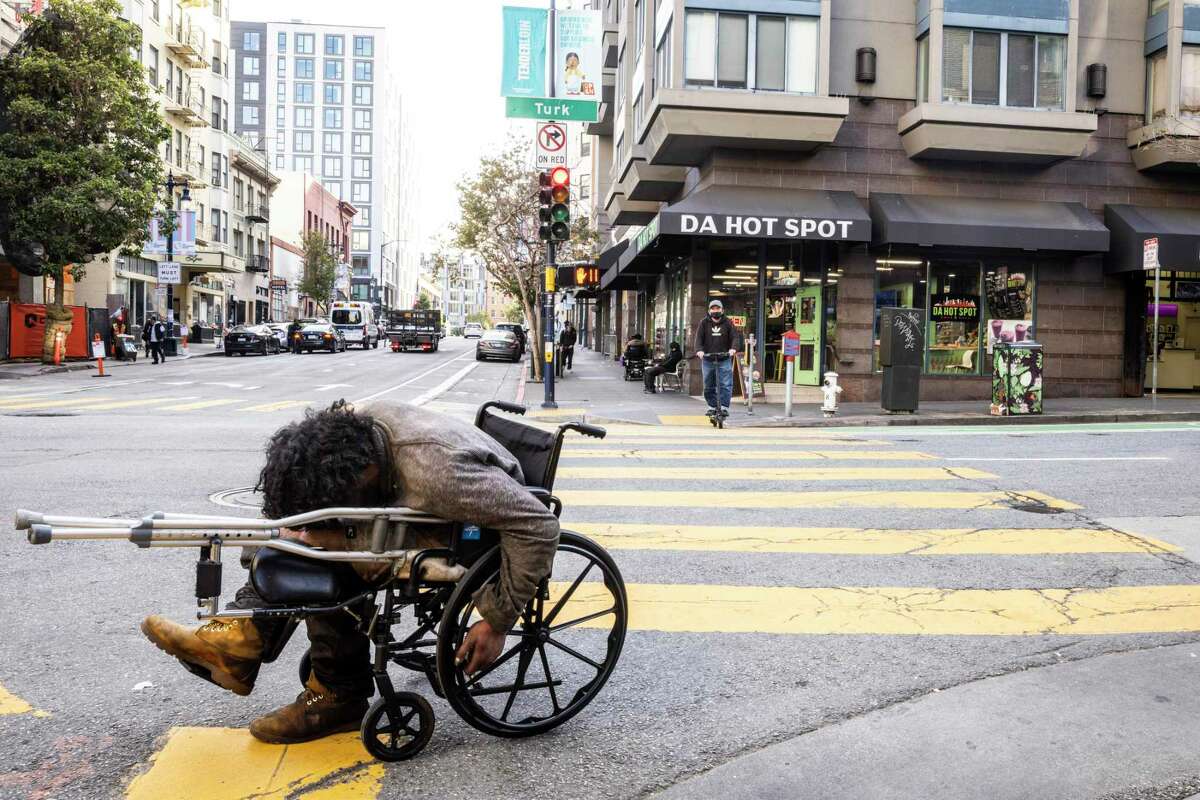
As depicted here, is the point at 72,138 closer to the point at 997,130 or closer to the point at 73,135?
the point at 73,135

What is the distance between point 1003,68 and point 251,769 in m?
20.9

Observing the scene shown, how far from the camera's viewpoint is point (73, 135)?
2784cm

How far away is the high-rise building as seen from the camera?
12031cm

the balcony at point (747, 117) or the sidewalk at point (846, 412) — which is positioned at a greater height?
the balcony at point (747, 117)

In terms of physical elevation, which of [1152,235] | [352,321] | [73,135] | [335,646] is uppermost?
[73,135]

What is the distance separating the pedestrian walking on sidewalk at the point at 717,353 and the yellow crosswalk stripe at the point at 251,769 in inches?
464

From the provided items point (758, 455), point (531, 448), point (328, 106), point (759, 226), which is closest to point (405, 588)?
point (531, 448)

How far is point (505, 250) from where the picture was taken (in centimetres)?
2920

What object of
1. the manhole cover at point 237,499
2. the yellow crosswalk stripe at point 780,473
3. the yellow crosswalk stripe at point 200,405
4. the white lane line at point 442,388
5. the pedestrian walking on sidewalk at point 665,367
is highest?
the pedestrian walking on sidewalk at point 665,367

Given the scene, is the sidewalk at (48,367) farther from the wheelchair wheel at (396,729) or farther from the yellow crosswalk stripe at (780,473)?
the wheelchair wheel at (396,729)

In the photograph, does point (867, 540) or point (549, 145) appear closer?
point (867, 540)

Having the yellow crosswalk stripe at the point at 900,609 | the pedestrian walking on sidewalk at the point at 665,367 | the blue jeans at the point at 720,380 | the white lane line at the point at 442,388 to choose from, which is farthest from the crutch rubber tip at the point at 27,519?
the pedestrian walking on sidewalk at the point at 665,367

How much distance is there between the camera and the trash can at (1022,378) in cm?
1598

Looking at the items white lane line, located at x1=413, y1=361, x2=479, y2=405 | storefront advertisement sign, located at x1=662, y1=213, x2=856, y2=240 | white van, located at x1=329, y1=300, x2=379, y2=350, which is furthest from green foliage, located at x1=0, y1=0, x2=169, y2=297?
white van, located at x1=329, y1=300, x2=379, y2=350
